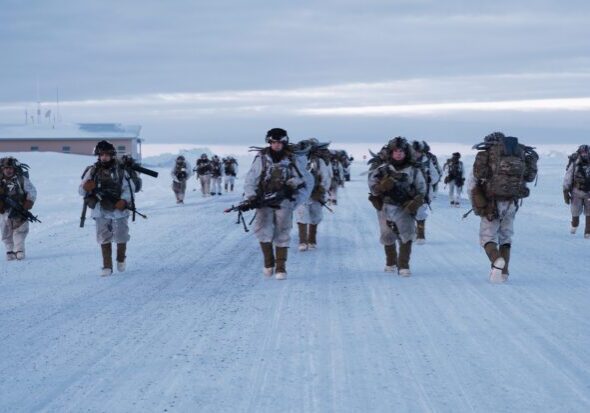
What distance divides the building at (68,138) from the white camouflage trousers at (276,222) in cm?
5766

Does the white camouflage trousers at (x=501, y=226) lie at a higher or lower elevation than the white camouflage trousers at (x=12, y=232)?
higher

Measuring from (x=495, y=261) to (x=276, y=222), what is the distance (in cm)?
294

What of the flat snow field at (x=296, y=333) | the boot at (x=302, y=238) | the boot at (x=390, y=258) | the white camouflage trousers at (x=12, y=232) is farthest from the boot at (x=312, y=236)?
the white camouflage trousers at (x=12, y=232)

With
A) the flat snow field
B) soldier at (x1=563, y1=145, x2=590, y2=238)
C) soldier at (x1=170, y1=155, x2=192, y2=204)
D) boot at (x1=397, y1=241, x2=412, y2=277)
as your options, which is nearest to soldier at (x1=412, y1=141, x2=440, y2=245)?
boot at (x1=397, y1=241, x2=412, y2=277)

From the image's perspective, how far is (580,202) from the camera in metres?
15.6

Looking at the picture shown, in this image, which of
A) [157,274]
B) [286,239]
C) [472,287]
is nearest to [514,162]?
[472,287]

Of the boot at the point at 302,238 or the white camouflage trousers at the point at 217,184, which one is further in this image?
the white camouflage trousers at the point at 217,184

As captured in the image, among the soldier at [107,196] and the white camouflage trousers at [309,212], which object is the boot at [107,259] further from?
the white camouflage trousers at [309,212]

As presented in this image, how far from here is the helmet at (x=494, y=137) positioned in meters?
9.32

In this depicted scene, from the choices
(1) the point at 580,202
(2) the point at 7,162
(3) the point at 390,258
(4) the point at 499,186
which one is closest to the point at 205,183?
(1) the point at 580,202

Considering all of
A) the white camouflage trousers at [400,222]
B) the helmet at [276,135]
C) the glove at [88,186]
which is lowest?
the white camouflage trousers at [400,222]

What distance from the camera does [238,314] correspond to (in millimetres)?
7734

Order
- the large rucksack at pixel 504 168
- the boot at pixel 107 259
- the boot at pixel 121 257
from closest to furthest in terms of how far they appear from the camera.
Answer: the large rucksack at pixel 504 168
the boot at pixel 107 259
the boot at pixel 121 257

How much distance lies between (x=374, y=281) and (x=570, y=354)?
388cm
